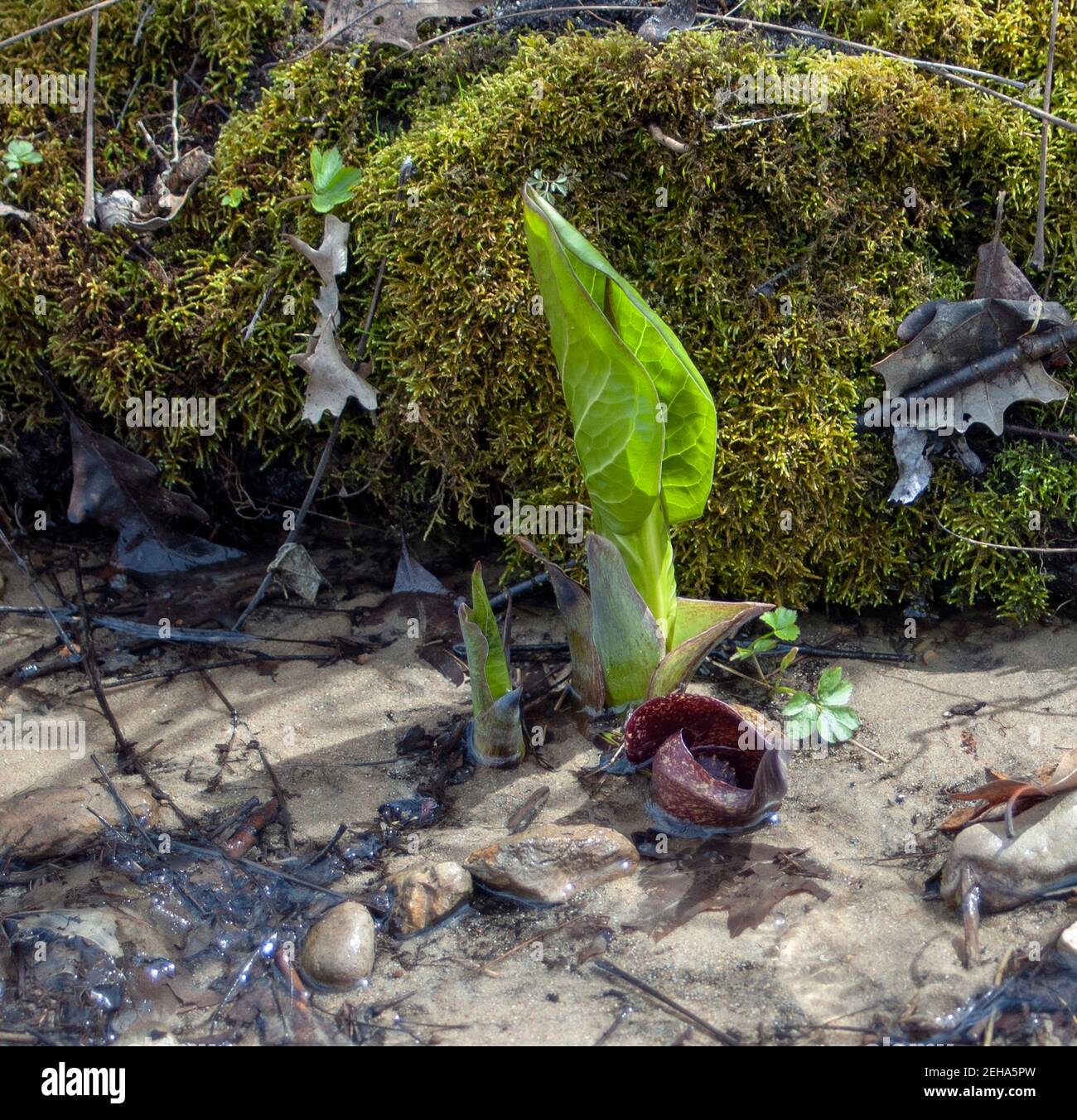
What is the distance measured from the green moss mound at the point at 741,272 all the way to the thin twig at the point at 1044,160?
6cm

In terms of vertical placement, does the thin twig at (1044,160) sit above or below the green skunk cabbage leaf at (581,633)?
above

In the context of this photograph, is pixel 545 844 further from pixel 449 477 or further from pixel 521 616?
pixel 449 477

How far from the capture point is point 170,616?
3.20m

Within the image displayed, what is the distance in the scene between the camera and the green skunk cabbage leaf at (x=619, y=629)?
2496 millimetres

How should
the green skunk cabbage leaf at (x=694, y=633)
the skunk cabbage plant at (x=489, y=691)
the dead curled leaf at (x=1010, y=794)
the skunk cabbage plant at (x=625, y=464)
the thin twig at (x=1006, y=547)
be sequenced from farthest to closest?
the thin twig at (x=1006, y=547) < the green skunk cabbage leaf at (x=694, y=633) < the skunk cabbage plant at (x=489, y=691) < the skunk cabbage plant at (x=625, y=464) < the dead curled leaf at (x=1010, y=794)

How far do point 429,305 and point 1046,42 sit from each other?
2.03 metres

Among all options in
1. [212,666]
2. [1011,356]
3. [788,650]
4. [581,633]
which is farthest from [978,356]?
[212,666]

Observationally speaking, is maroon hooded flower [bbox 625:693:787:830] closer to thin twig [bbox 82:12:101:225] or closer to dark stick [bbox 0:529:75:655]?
dark stick [bbox 0:529:75:655]

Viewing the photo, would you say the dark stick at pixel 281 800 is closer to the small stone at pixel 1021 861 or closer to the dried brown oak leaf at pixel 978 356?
the small stone at pixel 1021 861

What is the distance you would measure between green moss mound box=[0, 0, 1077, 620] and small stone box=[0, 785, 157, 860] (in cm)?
126

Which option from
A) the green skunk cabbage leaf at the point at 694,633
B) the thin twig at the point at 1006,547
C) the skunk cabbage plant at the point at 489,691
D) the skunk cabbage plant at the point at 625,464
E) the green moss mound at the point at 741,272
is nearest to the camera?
the skunk cabbage plant at the point at 625,464

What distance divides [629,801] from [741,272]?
156 centimetres

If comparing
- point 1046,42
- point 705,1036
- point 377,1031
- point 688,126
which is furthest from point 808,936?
point 1046,42

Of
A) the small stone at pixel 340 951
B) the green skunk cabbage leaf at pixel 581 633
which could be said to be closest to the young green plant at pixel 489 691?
the green skunk cabbage leaf at pixel 581 633
